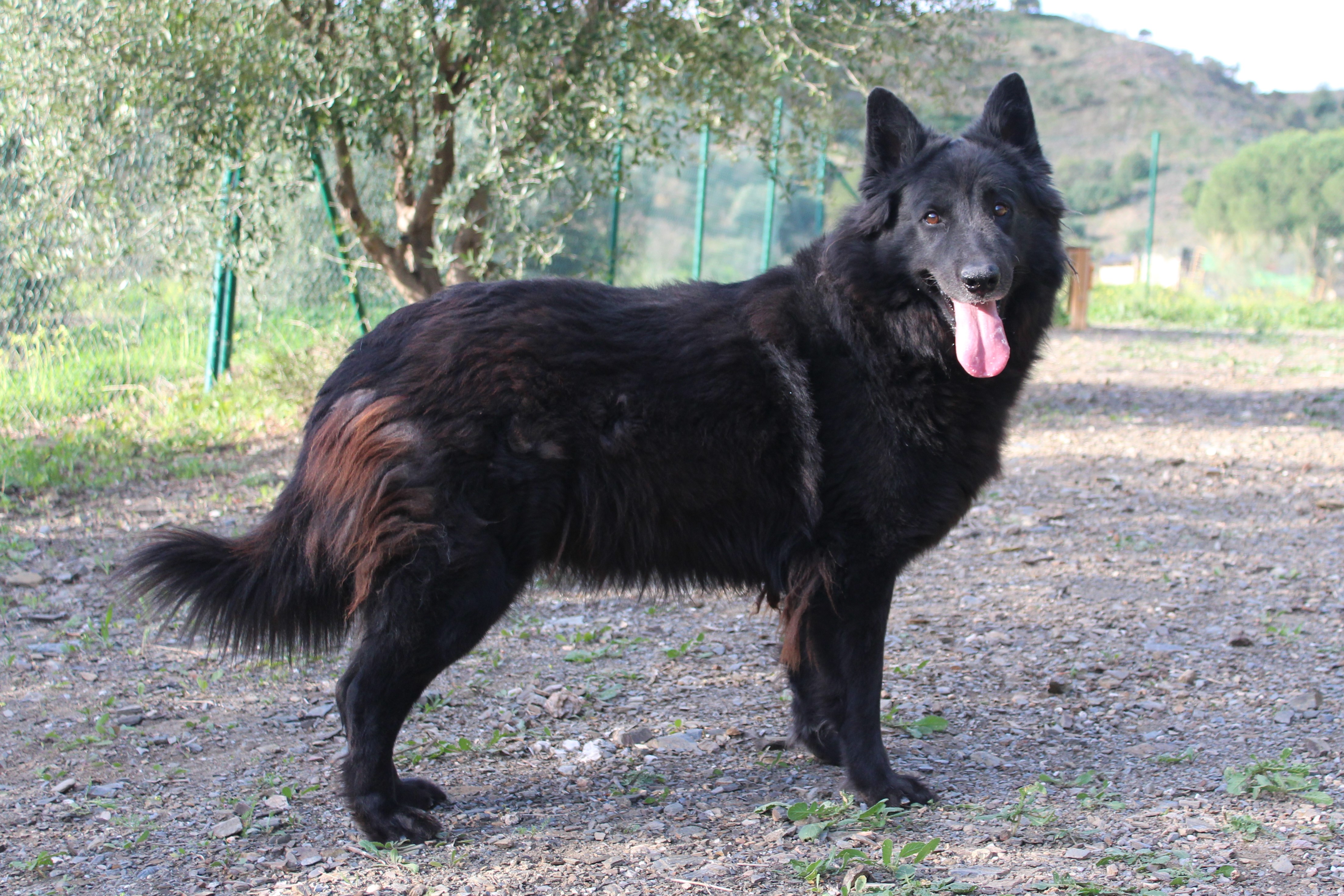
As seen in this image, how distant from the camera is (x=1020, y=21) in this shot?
41.3 m

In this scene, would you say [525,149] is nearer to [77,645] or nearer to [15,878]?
[77,645]

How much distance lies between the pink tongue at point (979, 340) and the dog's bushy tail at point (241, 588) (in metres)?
1.84

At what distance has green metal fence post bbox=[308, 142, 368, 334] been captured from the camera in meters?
6.78

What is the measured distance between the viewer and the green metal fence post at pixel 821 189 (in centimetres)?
882

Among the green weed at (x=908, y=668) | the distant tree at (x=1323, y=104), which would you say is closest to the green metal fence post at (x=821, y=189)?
the green weed at (x=908, y=668)

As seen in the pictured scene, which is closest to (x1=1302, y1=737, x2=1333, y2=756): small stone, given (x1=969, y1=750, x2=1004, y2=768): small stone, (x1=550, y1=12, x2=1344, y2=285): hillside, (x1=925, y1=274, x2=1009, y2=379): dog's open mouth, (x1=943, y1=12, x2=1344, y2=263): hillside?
(x1=969, y1=750, x2=1004, y2=768): small stone

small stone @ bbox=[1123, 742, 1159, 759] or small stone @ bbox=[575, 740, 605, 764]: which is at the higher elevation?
small stone @ bbox=[1123, 742, 1159, 759]

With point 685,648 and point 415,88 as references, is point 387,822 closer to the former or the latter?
point 685,648

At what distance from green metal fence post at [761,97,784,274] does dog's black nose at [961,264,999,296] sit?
2.86 m

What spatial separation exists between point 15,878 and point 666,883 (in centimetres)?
155

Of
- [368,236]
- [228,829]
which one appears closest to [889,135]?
[228,829]

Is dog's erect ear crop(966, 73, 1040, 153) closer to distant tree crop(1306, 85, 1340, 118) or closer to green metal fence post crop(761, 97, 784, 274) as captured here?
green metal fence post crop(761, 97, 784, 274)

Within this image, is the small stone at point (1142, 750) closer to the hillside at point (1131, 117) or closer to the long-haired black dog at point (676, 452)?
the long-haired black dog at point (676, 452)

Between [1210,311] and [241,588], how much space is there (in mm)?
19186
